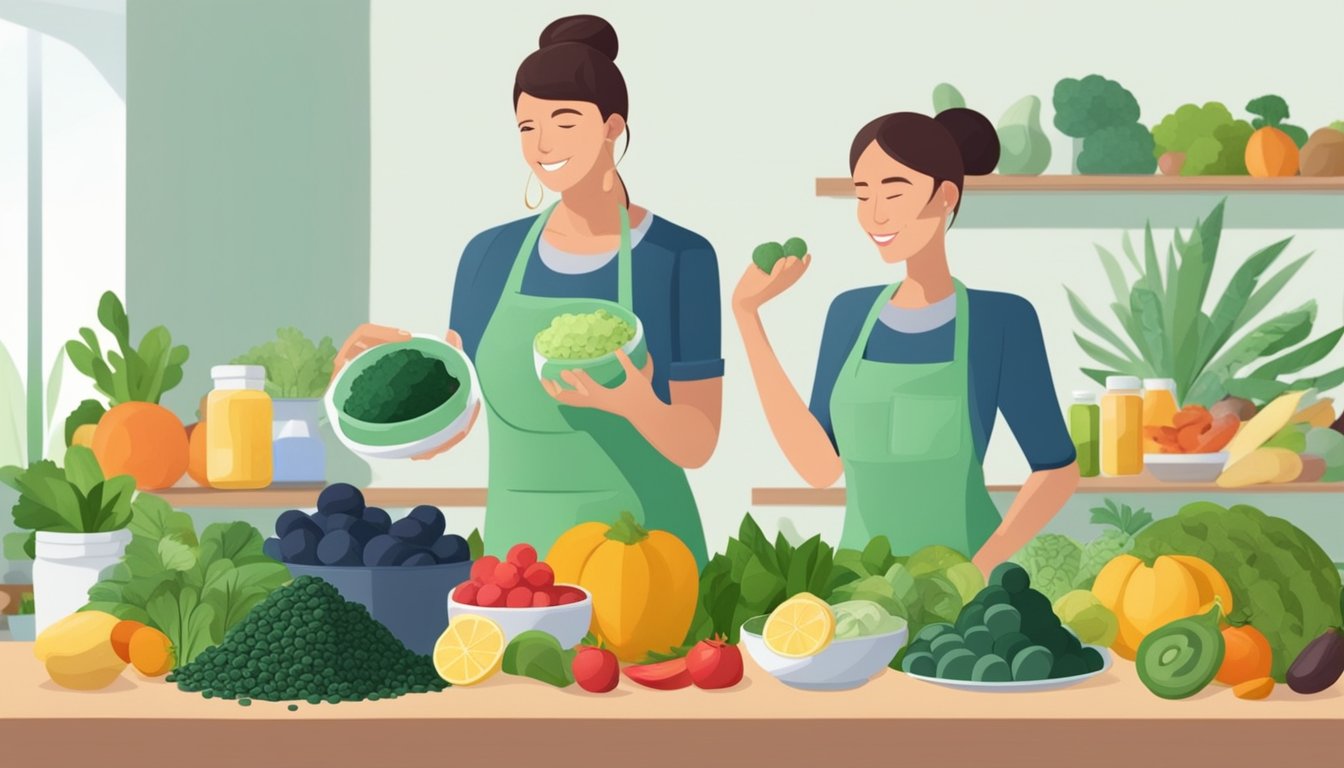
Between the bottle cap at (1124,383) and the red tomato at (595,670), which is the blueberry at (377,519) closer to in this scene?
the red tomato at (595,670)

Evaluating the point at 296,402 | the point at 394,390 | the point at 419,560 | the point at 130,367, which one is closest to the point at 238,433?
the point at 296,402

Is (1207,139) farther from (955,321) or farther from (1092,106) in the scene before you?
(955,321)

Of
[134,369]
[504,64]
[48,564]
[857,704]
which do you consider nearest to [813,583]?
[857,704]

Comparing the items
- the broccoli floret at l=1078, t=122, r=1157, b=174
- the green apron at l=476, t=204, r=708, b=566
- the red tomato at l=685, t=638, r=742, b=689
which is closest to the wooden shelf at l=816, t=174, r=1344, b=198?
the broccoli floret at l=1078, t=122, r=1157, b=174

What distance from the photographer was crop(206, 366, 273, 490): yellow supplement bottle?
10.4ft

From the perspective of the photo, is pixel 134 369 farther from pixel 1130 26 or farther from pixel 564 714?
pixel 1130 26

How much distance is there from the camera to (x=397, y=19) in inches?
175

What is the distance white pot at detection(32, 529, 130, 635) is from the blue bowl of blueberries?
0.24 m

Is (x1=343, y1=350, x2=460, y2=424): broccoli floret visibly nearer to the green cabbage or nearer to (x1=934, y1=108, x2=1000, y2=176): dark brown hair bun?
the green cabbage

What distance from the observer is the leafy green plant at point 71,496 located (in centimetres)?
203

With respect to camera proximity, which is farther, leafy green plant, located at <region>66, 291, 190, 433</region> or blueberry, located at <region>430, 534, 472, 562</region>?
leafy green plant, located at <region>66, 291, 190, 433</region>

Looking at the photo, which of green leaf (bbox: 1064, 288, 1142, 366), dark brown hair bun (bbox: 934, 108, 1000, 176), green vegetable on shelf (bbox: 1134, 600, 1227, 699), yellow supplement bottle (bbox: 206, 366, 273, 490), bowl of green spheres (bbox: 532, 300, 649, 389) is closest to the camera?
green vegetable on shelf (bbox: 1134, 600, 1227, 699)

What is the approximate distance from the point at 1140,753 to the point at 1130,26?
318cm

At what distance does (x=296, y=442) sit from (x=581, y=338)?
51.1 inches
